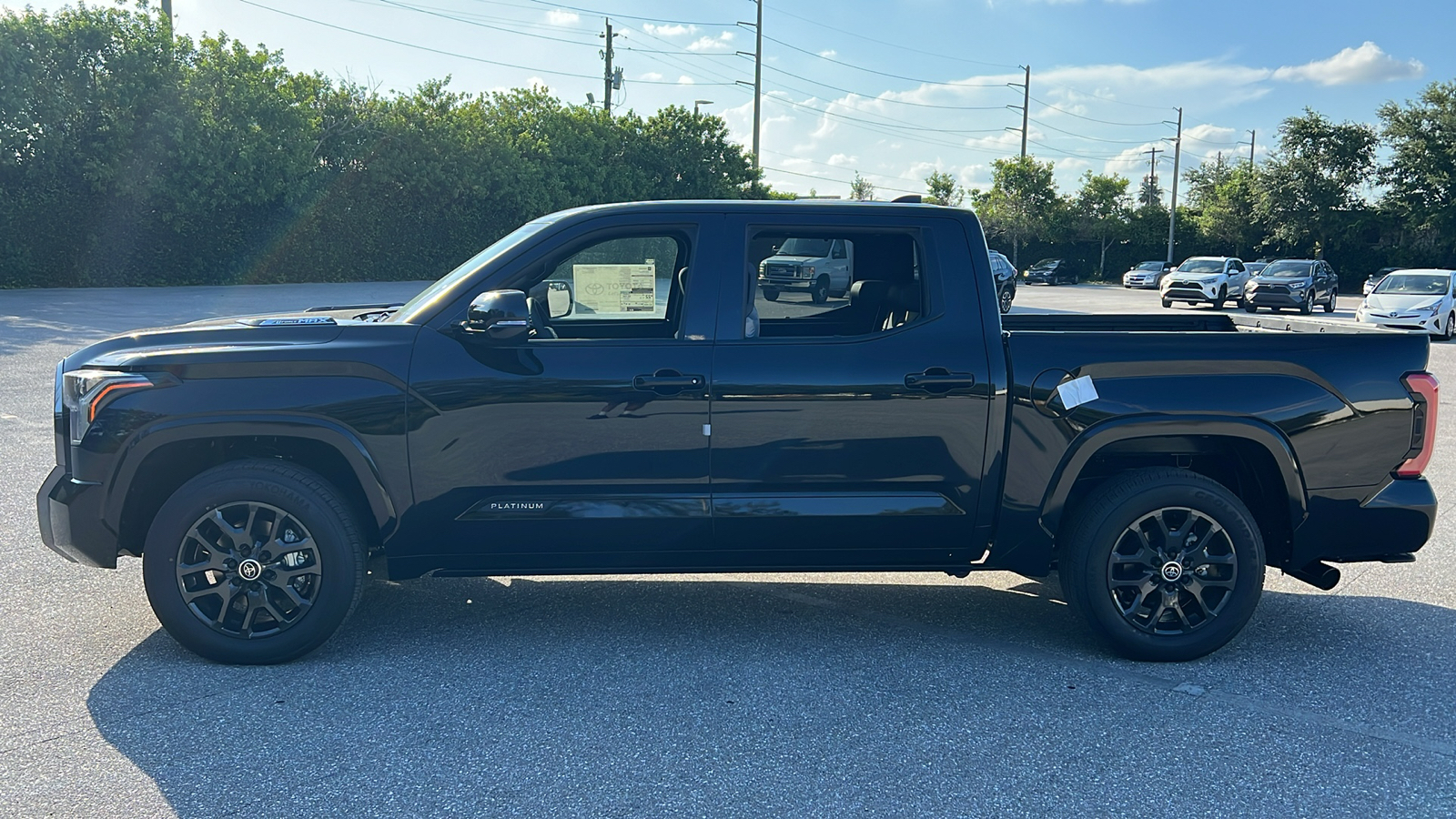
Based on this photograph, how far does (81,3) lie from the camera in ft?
87.0

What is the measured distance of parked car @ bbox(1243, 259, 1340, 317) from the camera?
29438mm

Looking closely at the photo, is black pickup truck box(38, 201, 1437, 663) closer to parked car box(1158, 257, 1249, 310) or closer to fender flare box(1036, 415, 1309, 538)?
fender flare box(1036, 415, 1309, 538)

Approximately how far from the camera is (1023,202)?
6288cm

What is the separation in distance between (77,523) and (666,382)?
2.35m

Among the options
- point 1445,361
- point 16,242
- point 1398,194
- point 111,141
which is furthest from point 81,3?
point 1398,194

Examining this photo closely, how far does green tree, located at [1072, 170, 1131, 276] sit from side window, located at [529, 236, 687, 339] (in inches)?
2403

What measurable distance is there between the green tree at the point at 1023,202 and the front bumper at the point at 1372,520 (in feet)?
196

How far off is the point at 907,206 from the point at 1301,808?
2.61 m

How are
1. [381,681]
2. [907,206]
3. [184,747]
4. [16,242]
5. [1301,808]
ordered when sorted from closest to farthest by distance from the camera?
[1301,808] < [184,747] < [381,681] < [907,206] < [16,242]

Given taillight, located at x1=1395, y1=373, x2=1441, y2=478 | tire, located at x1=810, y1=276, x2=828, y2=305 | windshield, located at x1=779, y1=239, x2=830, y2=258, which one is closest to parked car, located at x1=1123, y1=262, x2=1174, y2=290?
taillight, located at x1=1395, y1=373, x2=1441, y2=478

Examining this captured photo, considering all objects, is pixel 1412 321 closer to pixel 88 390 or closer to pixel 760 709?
Result: pixel 760 709

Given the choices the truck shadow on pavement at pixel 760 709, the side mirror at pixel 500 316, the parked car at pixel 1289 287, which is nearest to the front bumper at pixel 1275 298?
the parked car at pixel 1289 287

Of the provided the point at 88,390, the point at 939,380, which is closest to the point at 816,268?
the point at 939,380

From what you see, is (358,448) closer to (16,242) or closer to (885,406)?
(885,406)
